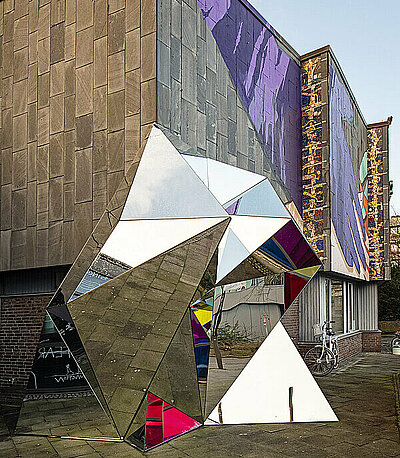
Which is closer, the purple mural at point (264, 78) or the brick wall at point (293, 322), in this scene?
the purple mural at point (264, 78)

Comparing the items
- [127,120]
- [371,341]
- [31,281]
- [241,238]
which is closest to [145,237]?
[241,238]

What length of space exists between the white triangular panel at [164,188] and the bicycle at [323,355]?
8609mm

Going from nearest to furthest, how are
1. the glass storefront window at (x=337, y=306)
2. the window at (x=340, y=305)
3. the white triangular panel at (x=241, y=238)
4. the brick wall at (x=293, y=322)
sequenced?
1. the white triangular panel at (x=241, y=238)
2. the brick wall at (x=293, y=322)
3. the window at (x=340, y=305)
4. the glass storefront window at (x=337, y=306)

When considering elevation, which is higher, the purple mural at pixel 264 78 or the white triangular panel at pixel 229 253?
the purple mural at pixel 264 78

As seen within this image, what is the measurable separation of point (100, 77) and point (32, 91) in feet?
7.26

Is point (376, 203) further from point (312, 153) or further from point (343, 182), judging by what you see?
point (312, 153)

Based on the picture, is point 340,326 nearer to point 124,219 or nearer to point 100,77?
point 100,77

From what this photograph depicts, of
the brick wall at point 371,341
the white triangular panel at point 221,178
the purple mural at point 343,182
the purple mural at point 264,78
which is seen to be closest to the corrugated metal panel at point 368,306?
the brick wall at point 371,341

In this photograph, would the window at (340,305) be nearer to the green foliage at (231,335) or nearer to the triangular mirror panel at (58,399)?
the green foliage at (231,335)

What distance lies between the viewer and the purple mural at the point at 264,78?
12.6m

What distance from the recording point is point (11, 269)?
493 inches

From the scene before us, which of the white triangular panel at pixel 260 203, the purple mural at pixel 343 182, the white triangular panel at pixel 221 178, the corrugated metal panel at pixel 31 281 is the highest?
the purple mural at pixel 343 182

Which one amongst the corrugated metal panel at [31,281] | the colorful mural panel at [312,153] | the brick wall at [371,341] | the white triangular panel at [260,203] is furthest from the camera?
the brick wall at [371,341]

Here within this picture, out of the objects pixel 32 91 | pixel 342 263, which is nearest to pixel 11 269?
pixel 32 91
